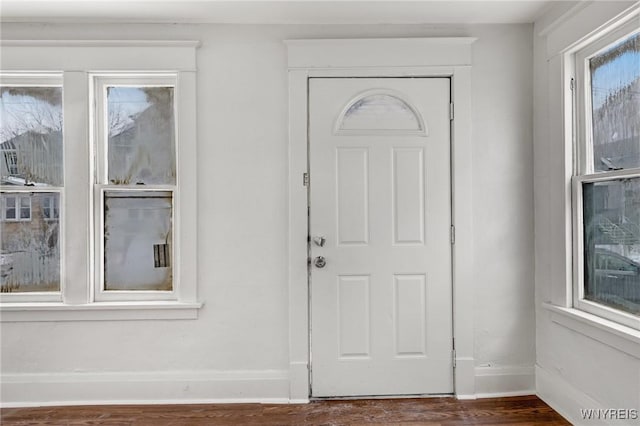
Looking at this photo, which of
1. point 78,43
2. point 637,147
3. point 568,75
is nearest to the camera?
point 637,147

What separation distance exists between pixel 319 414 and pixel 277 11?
2.36m

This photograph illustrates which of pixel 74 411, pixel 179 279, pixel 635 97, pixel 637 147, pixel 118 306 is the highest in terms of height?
pixel 635 97

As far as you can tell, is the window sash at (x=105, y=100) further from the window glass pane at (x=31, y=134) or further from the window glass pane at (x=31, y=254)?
the window glass pane at (x=31, y=254)

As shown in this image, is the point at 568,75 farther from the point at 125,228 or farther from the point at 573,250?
the point at 125,228

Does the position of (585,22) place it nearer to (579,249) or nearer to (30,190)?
(579,249)

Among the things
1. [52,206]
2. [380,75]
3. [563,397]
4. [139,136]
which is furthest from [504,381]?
[52,206]

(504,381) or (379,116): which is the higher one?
(379,116)

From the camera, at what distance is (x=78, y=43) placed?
256 centimetres

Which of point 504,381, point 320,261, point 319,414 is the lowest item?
point 319,414

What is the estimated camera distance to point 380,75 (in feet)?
8.55

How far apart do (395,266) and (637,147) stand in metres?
1.37

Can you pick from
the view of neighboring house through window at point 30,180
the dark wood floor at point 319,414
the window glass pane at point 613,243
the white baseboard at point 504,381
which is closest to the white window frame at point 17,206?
the view of neighboring house through window at point 30,180

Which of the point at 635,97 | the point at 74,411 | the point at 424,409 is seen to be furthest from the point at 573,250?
the point at 74,411

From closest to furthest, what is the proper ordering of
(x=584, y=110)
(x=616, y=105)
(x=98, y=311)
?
(x=616, y=105) < (x=584, y=110) < (x=98, y=311)
